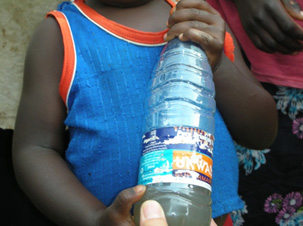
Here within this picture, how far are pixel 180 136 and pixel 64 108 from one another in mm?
500

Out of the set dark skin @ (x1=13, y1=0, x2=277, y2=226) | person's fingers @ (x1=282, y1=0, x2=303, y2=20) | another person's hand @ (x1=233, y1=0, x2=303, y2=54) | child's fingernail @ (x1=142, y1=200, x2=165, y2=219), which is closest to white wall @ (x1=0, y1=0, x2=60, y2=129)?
dark skin @ (x1=13, y1=0, x2=277, y2=226)

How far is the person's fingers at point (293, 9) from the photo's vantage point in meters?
1.32

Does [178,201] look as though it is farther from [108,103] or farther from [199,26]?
[199,26]

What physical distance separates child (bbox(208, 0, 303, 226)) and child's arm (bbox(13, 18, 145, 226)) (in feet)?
2.26

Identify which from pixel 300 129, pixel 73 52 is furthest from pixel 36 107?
pixel 300 129

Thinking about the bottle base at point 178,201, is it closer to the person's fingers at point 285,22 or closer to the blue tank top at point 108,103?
the blue tank top at point 108,103

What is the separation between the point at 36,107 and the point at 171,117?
1.45 feet

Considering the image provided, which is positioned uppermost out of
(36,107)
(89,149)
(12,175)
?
(36,107)

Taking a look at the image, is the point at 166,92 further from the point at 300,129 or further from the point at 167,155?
the point at 300,129

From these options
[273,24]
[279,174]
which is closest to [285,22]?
[273,24]

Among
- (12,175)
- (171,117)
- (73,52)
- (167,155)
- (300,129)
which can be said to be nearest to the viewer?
(167,155)

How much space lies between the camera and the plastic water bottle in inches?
34.1

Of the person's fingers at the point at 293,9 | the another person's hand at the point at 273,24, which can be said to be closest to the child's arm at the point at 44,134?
the another person's hand at the point at 273,24

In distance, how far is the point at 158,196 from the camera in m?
0.96
